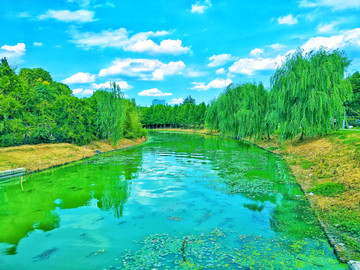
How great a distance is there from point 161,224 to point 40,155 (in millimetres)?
18666

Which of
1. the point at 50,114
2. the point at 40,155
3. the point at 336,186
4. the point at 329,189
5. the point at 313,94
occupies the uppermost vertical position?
the point at 313,94

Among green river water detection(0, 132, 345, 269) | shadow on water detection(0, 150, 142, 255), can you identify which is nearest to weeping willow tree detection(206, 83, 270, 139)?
green river water detection(0, 132, 345, 269)

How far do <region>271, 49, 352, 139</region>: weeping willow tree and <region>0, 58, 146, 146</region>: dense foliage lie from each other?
23.1m

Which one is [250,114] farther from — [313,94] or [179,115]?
[179,115]

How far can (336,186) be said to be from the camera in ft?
40.2

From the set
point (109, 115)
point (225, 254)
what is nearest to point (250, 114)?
point (109, 115)

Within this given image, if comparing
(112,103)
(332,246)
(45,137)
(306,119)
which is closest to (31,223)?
(332,246)

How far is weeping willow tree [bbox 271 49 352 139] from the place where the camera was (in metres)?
24.3

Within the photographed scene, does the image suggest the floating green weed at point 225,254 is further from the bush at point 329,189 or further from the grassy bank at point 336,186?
the bush at point 329,189

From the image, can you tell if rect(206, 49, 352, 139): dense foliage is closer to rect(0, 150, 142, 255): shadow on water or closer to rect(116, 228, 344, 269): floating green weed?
rect(0, 150, 142, 255): shadow on water

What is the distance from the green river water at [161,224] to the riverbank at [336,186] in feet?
1.50

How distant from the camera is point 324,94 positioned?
24000 mm

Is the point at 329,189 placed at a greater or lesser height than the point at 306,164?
lesser

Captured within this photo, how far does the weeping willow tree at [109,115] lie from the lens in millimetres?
34844
